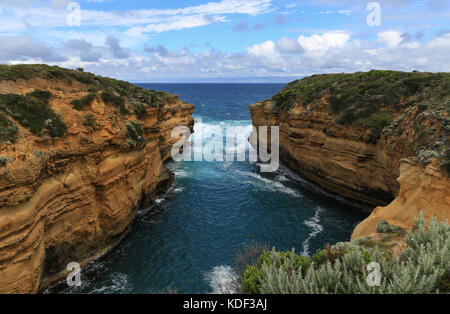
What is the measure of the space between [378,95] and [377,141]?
6.32 m

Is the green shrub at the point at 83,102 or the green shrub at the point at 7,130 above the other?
the green shrub at the point at 83,102

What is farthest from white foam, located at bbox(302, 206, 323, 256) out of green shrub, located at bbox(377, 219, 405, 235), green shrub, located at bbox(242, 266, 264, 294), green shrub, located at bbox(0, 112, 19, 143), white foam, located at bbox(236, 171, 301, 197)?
green shrub, located at bbox(0, 112, 19, 143)

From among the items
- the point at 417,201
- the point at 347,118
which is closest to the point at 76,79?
the point at 347,118

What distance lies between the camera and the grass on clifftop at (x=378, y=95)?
26172mm

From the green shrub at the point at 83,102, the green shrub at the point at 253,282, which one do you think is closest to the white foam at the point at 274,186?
the green shrub at the point at 83,102

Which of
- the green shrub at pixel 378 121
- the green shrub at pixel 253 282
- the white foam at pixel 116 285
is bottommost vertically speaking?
the white foam at pixel 116 285

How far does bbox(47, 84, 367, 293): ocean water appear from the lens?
17.9m

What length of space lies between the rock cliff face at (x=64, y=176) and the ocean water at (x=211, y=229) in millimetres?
2057

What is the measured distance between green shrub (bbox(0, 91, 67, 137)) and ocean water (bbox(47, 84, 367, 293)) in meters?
9.39

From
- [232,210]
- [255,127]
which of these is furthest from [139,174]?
[255,127]

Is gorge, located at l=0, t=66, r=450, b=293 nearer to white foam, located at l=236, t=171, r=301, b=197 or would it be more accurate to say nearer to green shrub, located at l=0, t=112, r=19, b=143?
green shrub, located at l=0, t=112, r=19, b=143

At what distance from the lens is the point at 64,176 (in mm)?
17500

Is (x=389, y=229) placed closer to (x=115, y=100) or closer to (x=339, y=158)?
(x=339, y=158)

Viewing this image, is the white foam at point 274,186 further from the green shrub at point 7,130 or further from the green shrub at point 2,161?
the green shrub at point 2,161
